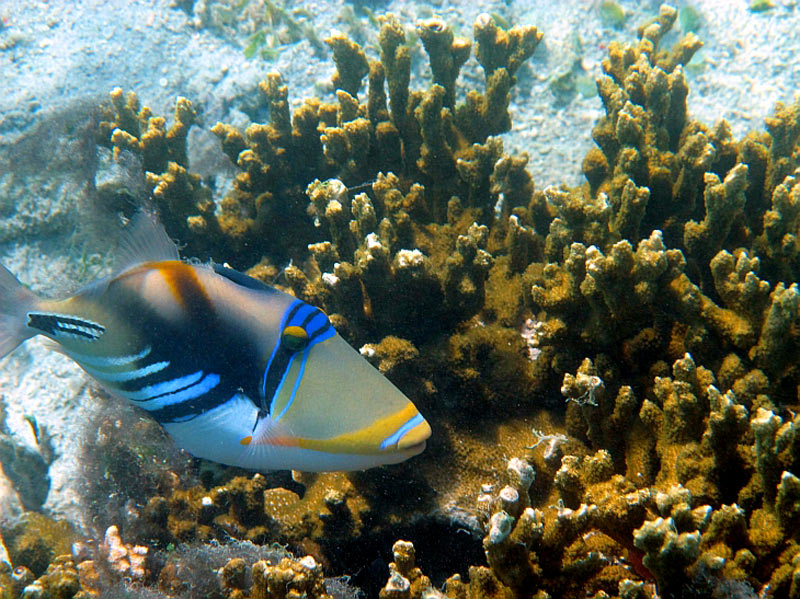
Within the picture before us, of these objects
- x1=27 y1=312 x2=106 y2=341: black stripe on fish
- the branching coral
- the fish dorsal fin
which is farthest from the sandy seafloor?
the fish dorsal fin

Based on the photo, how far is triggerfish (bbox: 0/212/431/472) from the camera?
5.30ft

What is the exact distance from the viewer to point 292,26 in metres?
7.09

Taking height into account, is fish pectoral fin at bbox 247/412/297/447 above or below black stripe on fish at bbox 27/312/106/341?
below

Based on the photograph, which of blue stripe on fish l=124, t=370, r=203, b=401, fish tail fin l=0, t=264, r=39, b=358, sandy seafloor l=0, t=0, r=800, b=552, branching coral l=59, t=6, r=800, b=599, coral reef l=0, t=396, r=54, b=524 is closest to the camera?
blue stripe on fish l=124, t=370, r=203, b=401

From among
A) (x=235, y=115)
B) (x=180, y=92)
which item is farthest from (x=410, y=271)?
(x=180, y=92)

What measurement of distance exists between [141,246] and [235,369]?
26.6 inches

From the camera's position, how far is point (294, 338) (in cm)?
162

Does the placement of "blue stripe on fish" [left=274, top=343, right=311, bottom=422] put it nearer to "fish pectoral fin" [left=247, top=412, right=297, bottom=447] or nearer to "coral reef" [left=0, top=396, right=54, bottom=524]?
"fish pectoral fin" [left=247, top=412, right=297, bottom=447]

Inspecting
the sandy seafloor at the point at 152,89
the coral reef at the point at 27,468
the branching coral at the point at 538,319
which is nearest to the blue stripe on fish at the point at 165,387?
the branching coral at the point at 538,319

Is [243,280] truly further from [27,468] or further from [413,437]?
[27,468]

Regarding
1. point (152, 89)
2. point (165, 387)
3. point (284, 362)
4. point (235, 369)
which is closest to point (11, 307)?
point (165, 387)

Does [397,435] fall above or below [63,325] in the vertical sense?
below

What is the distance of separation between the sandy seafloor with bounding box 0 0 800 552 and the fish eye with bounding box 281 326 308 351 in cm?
361

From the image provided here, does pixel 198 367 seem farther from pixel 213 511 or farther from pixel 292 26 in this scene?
pixel 292 26
